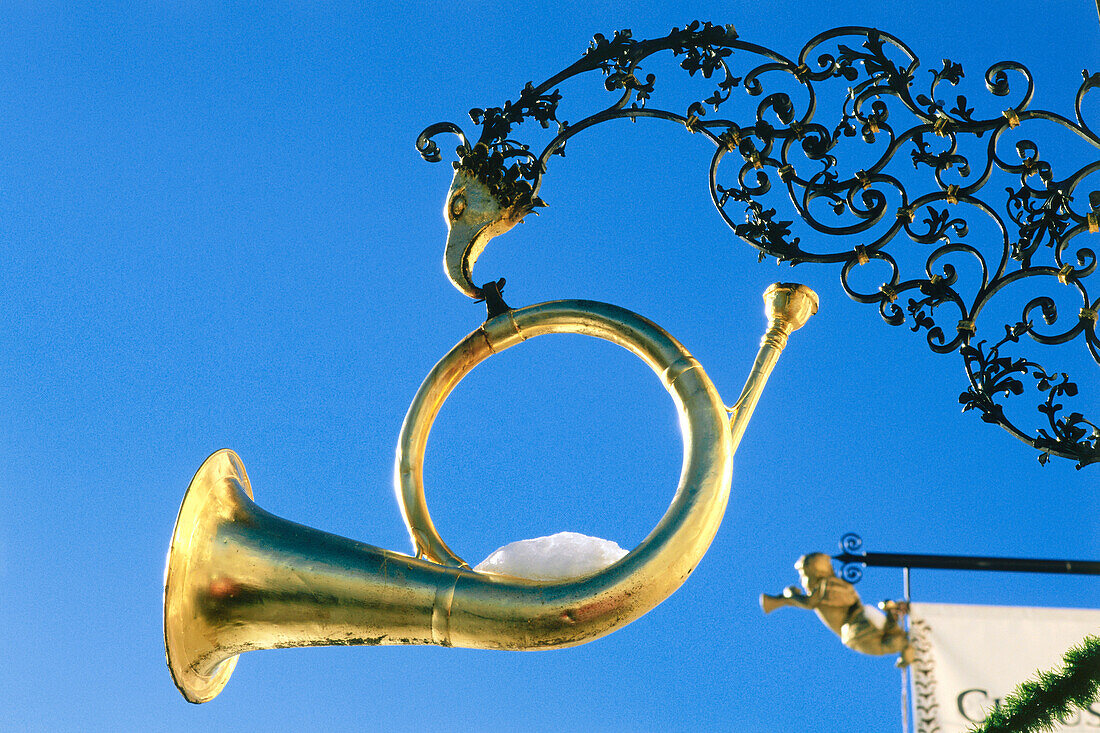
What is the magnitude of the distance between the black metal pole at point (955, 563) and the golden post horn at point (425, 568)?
343 millimetres

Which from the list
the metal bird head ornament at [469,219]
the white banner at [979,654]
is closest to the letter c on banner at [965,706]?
the white banner at [979,654]

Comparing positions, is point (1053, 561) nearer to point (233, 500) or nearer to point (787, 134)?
point (787, 134)

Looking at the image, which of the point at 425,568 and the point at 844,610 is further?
the point at 425,568

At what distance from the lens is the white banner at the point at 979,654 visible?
102 inches

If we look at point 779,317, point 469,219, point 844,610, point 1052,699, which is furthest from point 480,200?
point 1052,699

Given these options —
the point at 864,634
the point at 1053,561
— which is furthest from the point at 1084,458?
the point at 864,634

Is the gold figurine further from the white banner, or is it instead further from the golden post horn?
the golden post horn

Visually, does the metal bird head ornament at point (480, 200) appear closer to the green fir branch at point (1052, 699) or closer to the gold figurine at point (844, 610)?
the gold figurine at point (844, 610)

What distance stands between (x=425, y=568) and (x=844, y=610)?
3.09 ft

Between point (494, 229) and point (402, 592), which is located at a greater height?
point (494, 229)

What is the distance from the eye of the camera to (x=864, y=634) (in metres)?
2.38

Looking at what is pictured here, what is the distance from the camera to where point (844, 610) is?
240 cm

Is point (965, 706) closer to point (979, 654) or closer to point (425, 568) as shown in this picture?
point (979, 654)

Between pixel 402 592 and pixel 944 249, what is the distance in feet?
5.38
